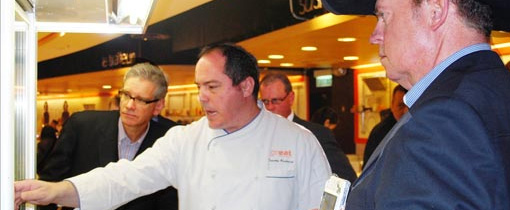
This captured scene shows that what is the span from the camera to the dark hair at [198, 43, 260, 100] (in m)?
2.08

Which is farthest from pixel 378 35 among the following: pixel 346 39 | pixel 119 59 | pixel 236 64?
pixel 119 59

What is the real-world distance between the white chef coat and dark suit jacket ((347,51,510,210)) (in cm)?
97

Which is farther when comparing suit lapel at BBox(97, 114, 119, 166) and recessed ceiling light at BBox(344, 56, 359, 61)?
recessed ceiling light at BBox(344, 56, 359, 61)

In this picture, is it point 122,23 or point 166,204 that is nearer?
point 122,23

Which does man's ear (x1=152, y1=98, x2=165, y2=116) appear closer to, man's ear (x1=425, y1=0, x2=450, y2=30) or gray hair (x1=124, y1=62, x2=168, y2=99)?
gray hair (x1=124, y1=62, x2=168, y2=99)

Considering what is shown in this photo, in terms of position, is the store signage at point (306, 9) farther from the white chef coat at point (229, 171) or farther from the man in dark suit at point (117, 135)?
the white chef coat at point (229, 171)

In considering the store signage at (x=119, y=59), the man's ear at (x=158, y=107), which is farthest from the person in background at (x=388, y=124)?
the store signage at (x=119, y=59)

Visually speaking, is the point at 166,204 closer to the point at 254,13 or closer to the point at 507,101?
the point at 507,101

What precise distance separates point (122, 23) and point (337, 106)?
8029 mm

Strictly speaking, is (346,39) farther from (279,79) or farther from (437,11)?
(437,11)

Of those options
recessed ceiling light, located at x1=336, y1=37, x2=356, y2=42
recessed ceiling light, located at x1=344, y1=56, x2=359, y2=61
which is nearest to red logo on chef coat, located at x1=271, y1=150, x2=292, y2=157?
recessed ceiling light, located at x1=336, y1=37, x2=356, y2=42

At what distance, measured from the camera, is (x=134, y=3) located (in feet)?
4.65

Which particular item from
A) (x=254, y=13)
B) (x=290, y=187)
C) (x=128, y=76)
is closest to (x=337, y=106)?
(x=254, y=13)

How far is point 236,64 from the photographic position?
2102 mm
